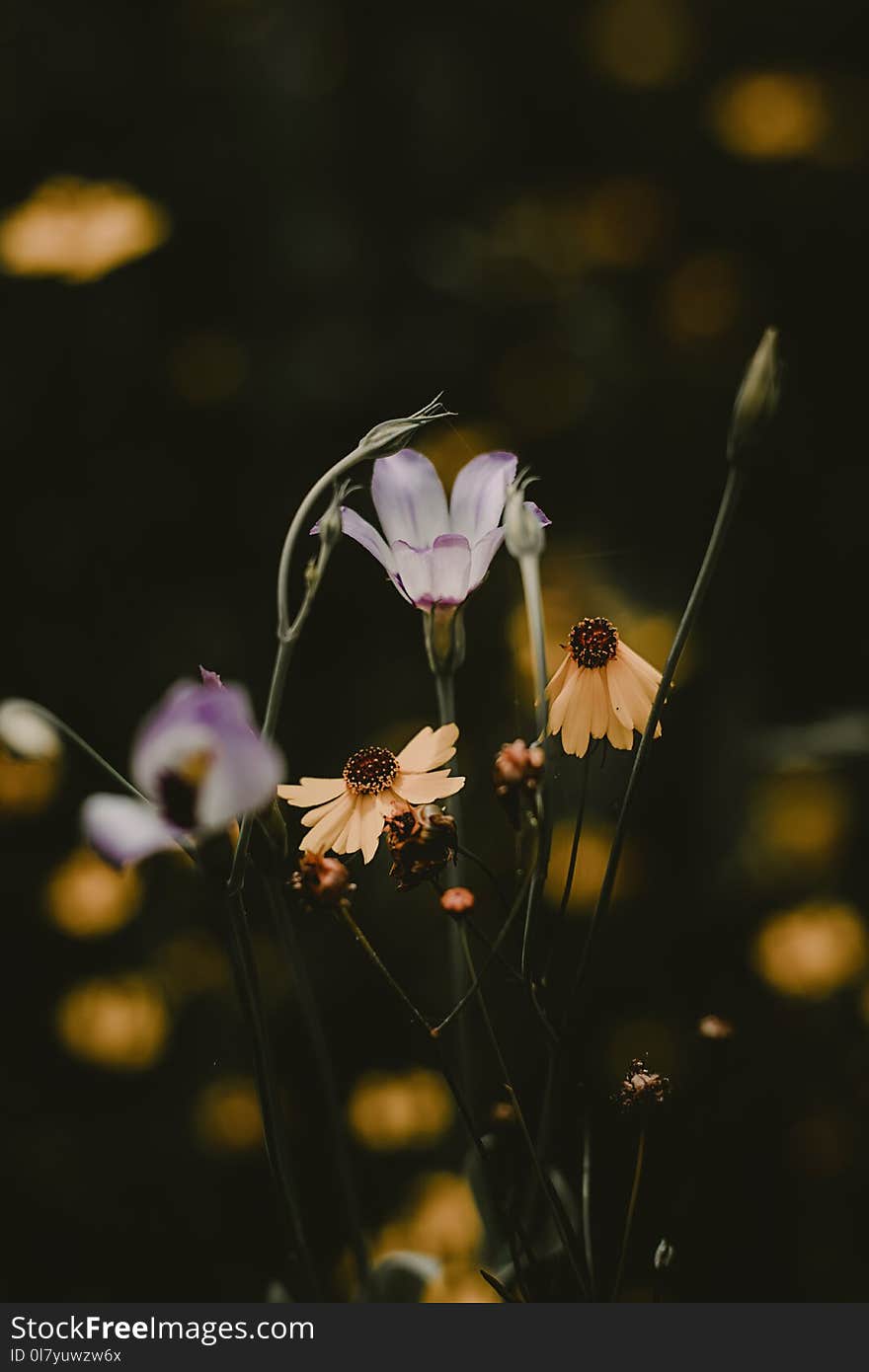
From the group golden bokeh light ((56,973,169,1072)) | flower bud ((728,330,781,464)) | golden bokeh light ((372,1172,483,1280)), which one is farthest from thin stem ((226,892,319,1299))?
golden bokeh light ((56,973,169,1072))

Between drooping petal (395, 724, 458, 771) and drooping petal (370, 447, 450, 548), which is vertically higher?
drooping petal (370, 447, 450, 548)

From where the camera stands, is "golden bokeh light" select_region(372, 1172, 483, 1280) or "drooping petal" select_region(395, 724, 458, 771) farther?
"golden bokeh light" select_region(372, 1172, 483, 1280)

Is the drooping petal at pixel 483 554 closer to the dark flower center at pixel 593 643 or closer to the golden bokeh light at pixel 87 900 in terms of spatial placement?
the dark flower center at pixel 593 643

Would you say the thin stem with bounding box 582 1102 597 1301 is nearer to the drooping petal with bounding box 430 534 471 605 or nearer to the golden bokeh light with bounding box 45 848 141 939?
the drooping petal with bounding box 430 534 471 605

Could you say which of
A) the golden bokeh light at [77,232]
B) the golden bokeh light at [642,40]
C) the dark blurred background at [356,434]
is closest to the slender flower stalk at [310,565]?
the dark blurred background at [356,434]

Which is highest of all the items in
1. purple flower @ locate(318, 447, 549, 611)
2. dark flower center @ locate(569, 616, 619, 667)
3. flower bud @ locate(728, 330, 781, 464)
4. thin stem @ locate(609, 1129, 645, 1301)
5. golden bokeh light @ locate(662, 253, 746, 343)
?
golden bokeh light @ locate(662, 253, 746, 343)

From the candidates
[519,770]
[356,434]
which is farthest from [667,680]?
[356,434]

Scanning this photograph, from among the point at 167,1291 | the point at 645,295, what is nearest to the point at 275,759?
the point at 167,1291
